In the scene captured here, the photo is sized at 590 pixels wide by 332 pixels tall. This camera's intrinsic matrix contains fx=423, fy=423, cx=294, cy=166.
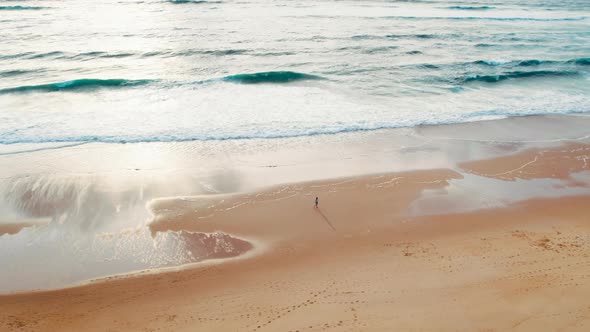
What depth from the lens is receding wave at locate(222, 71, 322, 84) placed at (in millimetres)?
20094

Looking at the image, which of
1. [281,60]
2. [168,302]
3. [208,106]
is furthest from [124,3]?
[168,302]

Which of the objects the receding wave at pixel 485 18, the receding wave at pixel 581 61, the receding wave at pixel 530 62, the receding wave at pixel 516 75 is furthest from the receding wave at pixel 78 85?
the receding wave at pixel 485 18

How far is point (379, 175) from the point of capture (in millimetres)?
11633

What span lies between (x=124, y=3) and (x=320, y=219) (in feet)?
122

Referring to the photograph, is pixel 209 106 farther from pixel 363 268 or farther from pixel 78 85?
pixel 363 268

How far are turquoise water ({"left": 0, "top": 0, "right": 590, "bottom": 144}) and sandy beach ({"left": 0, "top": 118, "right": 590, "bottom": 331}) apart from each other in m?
4.69

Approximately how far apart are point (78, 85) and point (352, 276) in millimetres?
16565

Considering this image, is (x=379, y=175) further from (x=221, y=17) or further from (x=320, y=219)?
(x=221, y=17)

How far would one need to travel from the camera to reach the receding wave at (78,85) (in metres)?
18.2

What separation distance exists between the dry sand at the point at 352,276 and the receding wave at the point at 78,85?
11.4 m

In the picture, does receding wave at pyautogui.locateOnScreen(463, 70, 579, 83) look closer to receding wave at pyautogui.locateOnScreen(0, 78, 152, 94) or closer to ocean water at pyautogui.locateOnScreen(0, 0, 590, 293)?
ocean water at pyautogui.locateOnScreen(0, 0, 590, 293)

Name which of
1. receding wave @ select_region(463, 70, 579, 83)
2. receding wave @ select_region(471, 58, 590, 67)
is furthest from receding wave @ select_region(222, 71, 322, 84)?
receding wave @ select_region(471, 58, 590, 67)

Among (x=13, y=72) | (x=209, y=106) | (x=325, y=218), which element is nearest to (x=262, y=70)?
(x=209, y=106)

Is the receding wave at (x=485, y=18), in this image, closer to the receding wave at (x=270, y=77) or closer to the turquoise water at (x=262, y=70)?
the turquoise water at (x=262, y=70)
